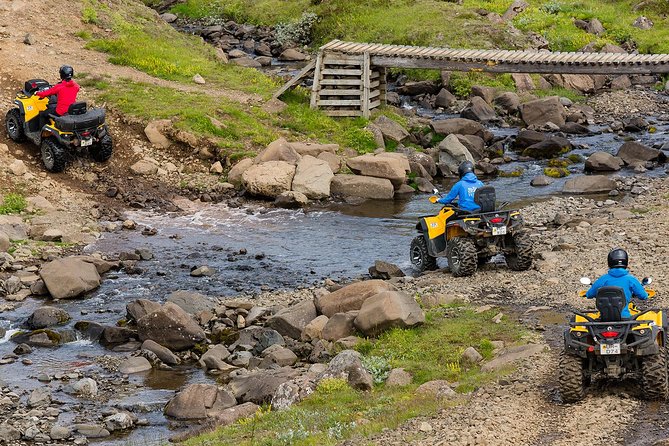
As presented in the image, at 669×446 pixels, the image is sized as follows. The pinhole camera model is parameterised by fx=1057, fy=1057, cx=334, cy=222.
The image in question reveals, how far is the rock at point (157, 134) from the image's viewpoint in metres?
31.3

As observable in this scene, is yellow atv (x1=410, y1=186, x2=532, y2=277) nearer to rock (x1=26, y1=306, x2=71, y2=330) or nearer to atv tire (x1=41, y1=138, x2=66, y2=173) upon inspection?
rock (x1=26, y1=306, x2=71, y2=330)

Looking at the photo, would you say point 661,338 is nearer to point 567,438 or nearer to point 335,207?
point 567,438

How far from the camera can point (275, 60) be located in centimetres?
4862

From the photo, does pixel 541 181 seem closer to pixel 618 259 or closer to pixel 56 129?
pixel 56 129

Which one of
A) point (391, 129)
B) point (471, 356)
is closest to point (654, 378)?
point (471, 356)

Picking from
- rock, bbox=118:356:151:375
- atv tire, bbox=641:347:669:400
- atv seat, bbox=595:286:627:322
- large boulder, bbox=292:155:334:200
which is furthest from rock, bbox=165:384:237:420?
large boulder, bbox=292:155:334:200

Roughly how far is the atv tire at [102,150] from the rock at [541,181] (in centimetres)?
1221

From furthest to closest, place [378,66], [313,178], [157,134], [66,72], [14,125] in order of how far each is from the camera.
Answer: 1. [378,66]
2. [157,134]
3. [14,125]
4. [313,178]
5. [66,72]

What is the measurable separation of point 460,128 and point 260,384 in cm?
2035

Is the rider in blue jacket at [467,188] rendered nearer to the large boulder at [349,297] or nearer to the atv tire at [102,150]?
the large boulder at [349,297]

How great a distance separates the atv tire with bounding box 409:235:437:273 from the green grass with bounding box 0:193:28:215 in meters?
10.3

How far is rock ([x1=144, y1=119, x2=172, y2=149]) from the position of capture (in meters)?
31.3

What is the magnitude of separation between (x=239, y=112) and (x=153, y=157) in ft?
12.5

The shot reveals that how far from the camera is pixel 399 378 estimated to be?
15.5 metres
